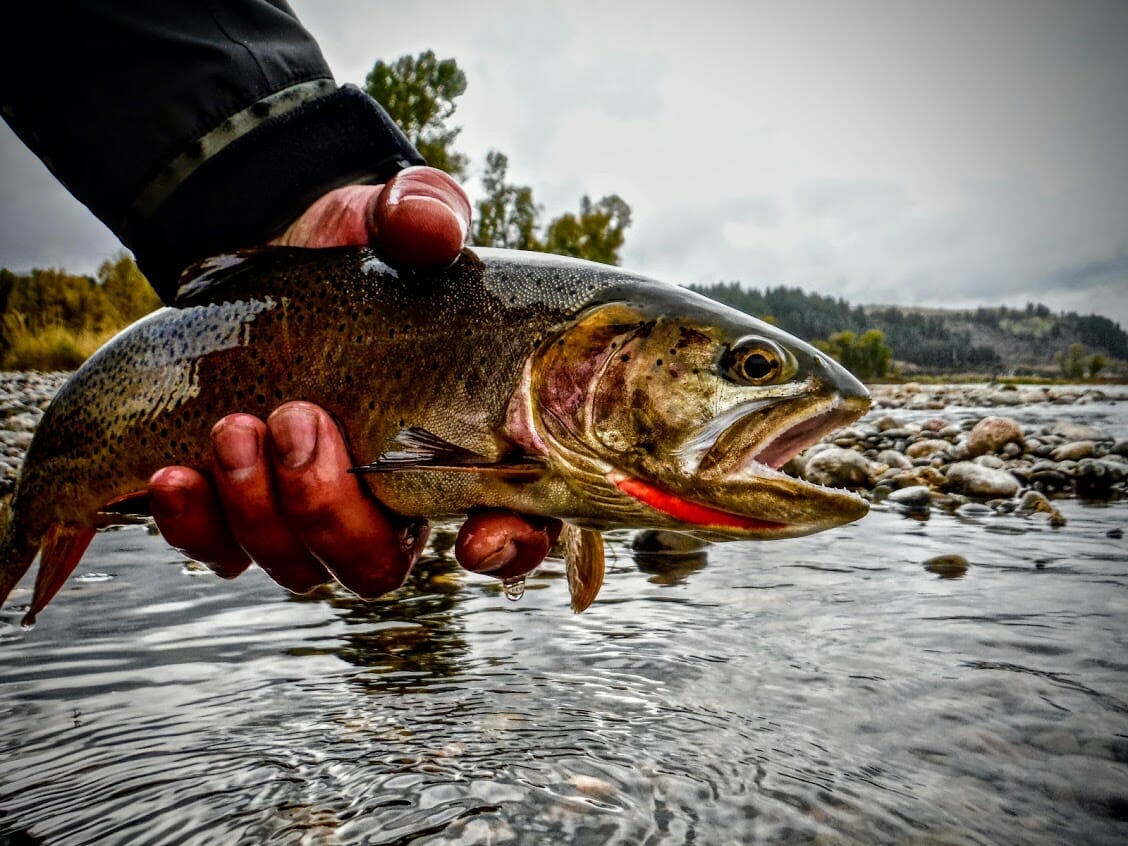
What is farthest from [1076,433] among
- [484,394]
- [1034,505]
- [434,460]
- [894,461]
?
[434,460]

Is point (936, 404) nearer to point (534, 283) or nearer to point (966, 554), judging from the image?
point (966, 554)

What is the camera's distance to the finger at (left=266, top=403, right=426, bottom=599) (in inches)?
85.7

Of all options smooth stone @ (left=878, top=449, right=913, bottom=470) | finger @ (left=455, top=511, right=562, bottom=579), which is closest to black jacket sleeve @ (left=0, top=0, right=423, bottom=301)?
finger @ (left=455, top=511, right=562, bottom=579)

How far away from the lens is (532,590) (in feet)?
15.0

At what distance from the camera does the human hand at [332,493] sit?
7.24 ft

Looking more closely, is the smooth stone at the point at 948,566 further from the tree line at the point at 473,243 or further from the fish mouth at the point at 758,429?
the tree line at the point at 473,243

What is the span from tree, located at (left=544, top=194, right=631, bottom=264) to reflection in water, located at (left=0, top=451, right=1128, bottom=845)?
42.7 meters

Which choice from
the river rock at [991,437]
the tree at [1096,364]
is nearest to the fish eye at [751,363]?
the river rock at [991,437]

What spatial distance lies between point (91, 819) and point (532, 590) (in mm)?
2634

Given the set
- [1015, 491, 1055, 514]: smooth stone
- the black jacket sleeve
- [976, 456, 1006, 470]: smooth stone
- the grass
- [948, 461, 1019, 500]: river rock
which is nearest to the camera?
the black jacket sleeve

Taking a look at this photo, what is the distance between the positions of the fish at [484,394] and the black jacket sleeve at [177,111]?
20cm

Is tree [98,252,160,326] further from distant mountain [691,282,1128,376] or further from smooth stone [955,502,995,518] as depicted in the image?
distant mountain [691,282,1128,376]

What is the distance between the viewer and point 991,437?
11914 mm

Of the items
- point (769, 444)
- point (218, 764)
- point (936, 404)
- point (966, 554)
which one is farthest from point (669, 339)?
point (936, 404)
